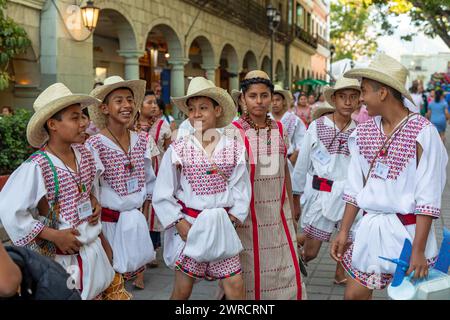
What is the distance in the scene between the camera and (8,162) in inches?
276

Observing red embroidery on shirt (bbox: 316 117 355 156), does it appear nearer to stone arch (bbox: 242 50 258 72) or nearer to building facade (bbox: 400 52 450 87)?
stone arch (bbox: 242 50 258 72)

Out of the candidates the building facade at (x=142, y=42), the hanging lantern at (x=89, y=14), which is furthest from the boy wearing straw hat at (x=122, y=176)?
the hanging lantern at (x=89, y=14)

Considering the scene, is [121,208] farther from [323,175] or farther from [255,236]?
[323,175]

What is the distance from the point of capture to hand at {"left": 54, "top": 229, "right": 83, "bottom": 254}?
10.6 ft

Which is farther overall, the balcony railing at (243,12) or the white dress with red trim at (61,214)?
the balcony railing at (243,12)

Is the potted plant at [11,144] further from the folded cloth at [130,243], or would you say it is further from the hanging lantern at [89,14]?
the hanging lantern at [89,14]

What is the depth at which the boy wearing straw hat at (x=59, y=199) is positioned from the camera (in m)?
3.21

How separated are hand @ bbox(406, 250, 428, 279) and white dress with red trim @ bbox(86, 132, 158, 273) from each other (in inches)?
81.4

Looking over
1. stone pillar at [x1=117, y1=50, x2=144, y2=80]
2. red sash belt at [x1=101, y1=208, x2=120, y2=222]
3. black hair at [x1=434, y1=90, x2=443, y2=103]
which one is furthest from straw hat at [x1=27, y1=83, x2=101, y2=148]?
black hair at [x1=434, y1=90, x2=443, y2=103]

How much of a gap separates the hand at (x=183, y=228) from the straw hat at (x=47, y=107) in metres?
1.03

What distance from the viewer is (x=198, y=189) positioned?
370 cm

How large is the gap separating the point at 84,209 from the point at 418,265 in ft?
6.69

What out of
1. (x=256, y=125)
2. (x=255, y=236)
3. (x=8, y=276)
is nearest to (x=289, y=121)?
(x=256, y=125)
